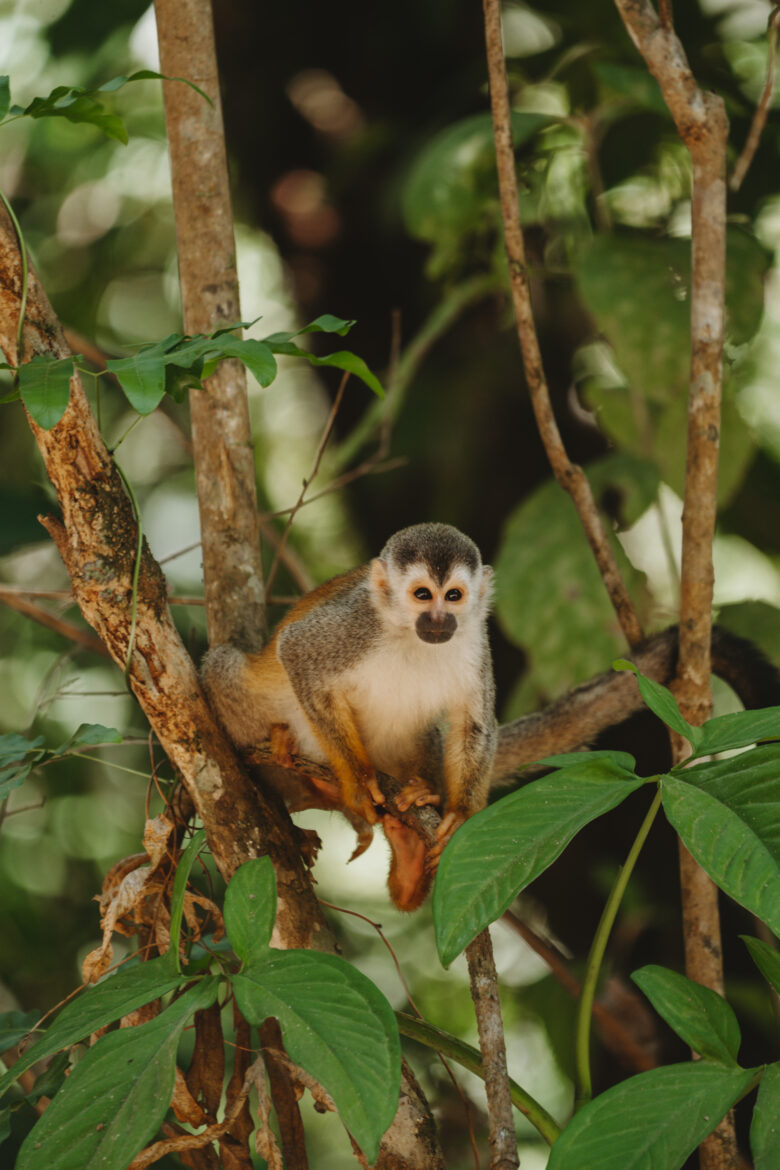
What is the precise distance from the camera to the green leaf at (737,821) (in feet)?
4.02

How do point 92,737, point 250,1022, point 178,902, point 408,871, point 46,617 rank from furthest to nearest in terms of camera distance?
point 46,617 → point 408,871 → point 92,737 → point 178,902 → point 250,1022

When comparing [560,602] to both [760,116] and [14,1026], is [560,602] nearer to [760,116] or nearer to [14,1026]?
[760,116]

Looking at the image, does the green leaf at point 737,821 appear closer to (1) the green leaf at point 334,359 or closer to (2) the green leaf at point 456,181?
(1) the green leaf at point 334,359

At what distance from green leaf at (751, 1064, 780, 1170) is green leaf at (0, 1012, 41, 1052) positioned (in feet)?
3.80

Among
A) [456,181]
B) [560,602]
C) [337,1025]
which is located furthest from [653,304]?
[337,1025]

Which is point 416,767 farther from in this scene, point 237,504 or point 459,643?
point 237,504

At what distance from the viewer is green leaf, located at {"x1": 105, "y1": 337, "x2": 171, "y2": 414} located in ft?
4.46

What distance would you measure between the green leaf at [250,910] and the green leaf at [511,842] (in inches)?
9.3

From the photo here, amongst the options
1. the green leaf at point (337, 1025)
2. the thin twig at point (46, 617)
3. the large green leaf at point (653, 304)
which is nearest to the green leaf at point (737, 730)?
the green leaf at point (337, 1025)

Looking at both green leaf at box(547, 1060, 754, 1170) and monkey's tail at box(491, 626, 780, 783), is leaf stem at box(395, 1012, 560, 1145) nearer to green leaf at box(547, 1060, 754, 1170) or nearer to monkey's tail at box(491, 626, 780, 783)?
green leaf at box(547, 1060, 754, 1170)

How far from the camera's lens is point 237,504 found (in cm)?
231

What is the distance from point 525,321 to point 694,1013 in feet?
4.32

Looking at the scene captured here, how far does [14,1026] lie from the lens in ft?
6.49

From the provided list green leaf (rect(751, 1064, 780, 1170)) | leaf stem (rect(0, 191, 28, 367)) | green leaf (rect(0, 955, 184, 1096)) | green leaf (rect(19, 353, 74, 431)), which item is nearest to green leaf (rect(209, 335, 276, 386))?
green leaf (rect(19, 353, 74, 431))
